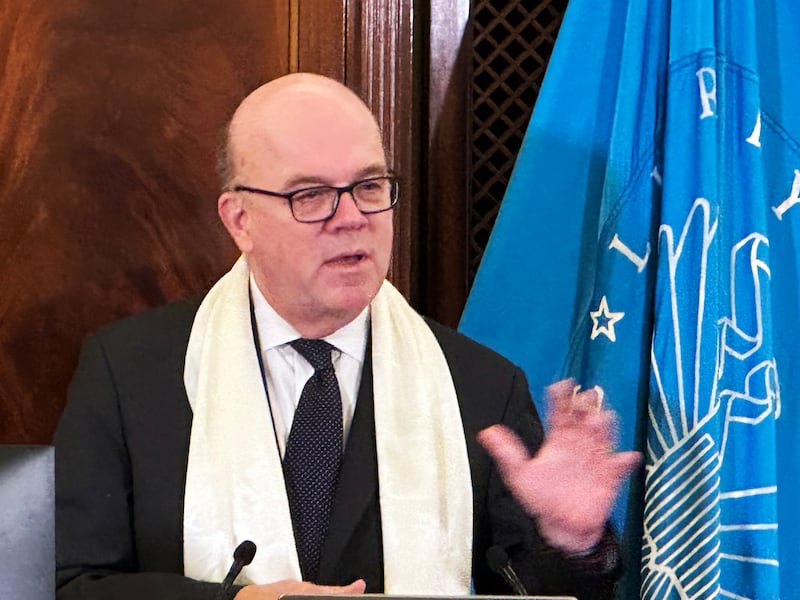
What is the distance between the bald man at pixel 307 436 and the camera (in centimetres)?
141

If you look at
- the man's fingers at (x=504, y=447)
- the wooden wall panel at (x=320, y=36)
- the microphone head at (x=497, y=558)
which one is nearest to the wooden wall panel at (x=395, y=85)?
the wooden wall panel at (x=320, y=36)

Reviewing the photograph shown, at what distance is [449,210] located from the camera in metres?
1.67

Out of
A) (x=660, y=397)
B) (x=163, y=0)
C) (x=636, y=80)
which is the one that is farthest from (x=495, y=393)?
(x=163, y=0)

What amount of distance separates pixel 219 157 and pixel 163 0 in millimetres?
232

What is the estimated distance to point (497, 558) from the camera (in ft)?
4.42

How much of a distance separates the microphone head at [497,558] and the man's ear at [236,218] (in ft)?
1.58

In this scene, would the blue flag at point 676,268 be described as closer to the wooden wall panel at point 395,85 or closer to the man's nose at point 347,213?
the wooden wall panel at point 395,85

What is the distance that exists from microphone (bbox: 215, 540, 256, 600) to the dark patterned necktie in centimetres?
10

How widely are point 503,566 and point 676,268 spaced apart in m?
0.46

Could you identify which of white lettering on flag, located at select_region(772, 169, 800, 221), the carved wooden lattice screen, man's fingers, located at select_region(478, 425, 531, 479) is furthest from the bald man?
white lettering on flag, located at select_region(772, 169, 800, 221)

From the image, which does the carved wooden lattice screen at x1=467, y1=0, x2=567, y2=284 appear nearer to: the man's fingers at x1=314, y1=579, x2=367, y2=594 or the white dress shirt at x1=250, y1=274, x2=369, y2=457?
the white dress shirt at x1=250, y1=274, x2=369, y2=457

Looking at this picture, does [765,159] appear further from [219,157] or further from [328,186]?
[219,157]

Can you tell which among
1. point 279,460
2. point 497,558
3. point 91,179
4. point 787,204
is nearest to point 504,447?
point 497,558

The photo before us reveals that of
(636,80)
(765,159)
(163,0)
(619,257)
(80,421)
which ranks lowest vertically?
(80,421)
